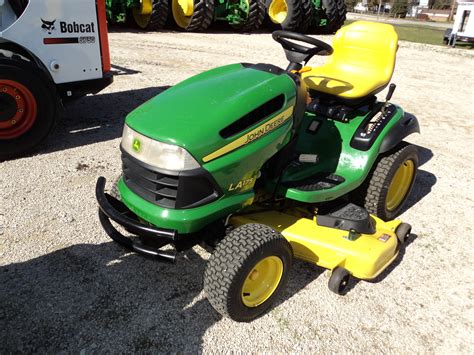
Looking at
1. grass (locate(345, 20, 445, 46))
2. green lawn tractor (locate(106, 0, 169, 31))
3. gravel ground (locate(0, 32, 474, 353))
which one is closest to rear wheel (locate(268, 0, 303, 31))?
green lawn tractor (locate(106, 0, 169, 31))

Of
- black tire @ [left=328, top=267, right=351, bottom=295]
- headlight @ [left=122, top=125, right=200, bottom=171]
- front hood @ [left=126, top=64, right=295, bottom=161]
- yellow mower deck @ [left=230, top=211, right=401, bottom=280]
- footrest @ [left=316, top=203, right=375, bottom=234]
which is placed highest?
front hood @ [left=126, top=64, right=295, bottom=161]

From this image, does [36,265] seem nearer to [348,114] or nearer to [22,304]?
[22,304]

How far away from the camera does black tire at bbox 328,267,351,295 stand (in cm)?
248

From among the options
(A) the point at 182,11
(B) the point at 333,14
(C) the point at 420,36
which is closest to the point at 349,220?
(A) the point at 182,11

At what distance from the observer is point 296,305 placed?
251cm

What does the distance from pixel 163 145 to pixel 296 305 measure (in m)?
1.19

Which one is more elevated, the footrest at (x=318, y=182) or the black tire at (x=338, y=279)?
the footrest at (x=318, y=182)

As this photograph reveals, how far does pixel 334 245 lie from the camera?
2.55m

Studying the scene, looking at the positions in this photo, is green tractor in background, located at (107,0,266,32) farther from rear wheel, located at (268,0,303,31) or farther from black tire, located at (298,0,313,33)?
black tire, located at (298,0,313,33)

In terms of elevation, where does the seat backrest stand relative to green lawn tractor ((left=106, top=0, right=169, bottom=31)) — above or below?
above

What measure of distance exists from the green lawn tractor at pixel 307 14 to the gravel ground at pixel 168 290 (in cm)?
921

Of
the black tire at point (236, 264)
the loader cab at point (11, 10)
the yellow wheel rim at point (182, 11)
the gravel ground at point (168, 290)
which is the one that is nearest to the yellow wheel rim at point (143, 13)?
the yellow wheel rim at point (182, 11)

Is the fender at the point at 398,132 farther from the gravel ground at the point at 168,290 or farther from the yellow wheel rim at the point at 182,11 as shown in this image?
the yellow wheel rim at the point at 182,11

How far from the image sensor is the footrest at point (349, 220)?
8.70 ft
